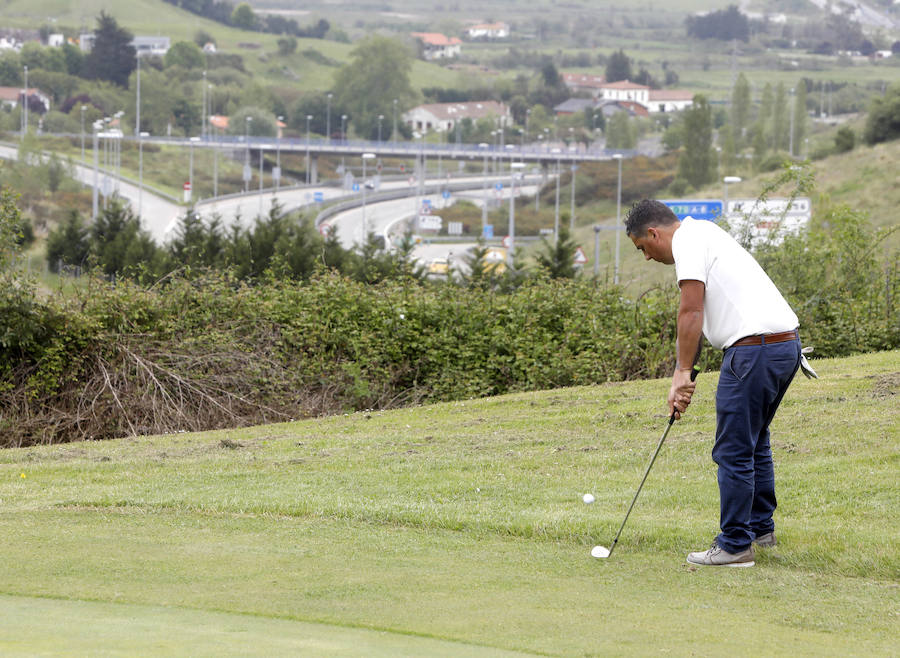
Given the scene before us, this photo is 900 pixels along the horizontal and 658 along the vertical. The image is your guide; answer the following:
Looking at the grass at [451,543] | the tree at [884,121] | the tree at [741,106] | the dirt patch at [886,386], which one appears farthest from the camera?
the tree at [741,106]

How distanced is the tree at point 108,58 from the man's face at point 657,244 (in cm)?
17949

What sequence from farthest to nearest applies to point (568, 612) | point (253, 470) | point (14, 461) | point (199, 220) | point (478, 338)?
1. point (199, 220)
2. point (478, 338)
3. point (14, 461)
4. point (253, 470)
5. point (568, 612)

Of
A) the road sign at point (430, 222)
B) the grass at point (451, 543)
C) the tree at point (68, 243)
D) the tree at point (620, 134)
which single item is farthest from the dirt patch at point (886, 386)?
the tree at point (620, 134)

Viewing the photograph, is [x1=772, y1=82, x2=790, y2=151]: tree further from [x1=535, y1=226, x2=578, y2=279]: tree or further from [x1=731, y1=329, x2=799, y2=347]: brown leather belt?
[x1=731, y1=329, x2=799, y2=347]: brown leather belt

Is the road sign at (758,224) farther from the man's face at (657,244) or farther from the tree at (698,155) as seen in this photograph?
the tree at (698,155)

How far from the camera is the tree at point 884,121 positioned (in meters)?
78.2

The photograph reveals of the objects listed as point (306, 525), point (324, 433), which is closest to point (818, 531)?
point (306, 525)

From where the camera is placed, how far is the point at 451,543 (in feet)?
23.5

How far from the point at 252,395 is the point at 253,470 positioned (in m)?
5.56

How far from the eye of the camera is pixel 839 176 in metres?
68.5

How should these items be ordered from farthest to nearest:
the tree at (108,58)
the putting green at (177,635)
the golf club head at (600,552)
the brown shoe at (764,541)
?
the tree at (108,58) → the brown shoe at (764,541) → the golf club head at (600,552) → the putting green at (177,635)

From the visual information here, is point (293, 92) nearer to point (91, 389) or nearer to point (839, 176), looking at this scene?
point (839, 176)

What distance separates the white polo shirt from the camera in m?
6.34

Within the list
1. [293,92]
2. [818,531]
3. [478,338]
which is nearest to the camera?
[818,531]
